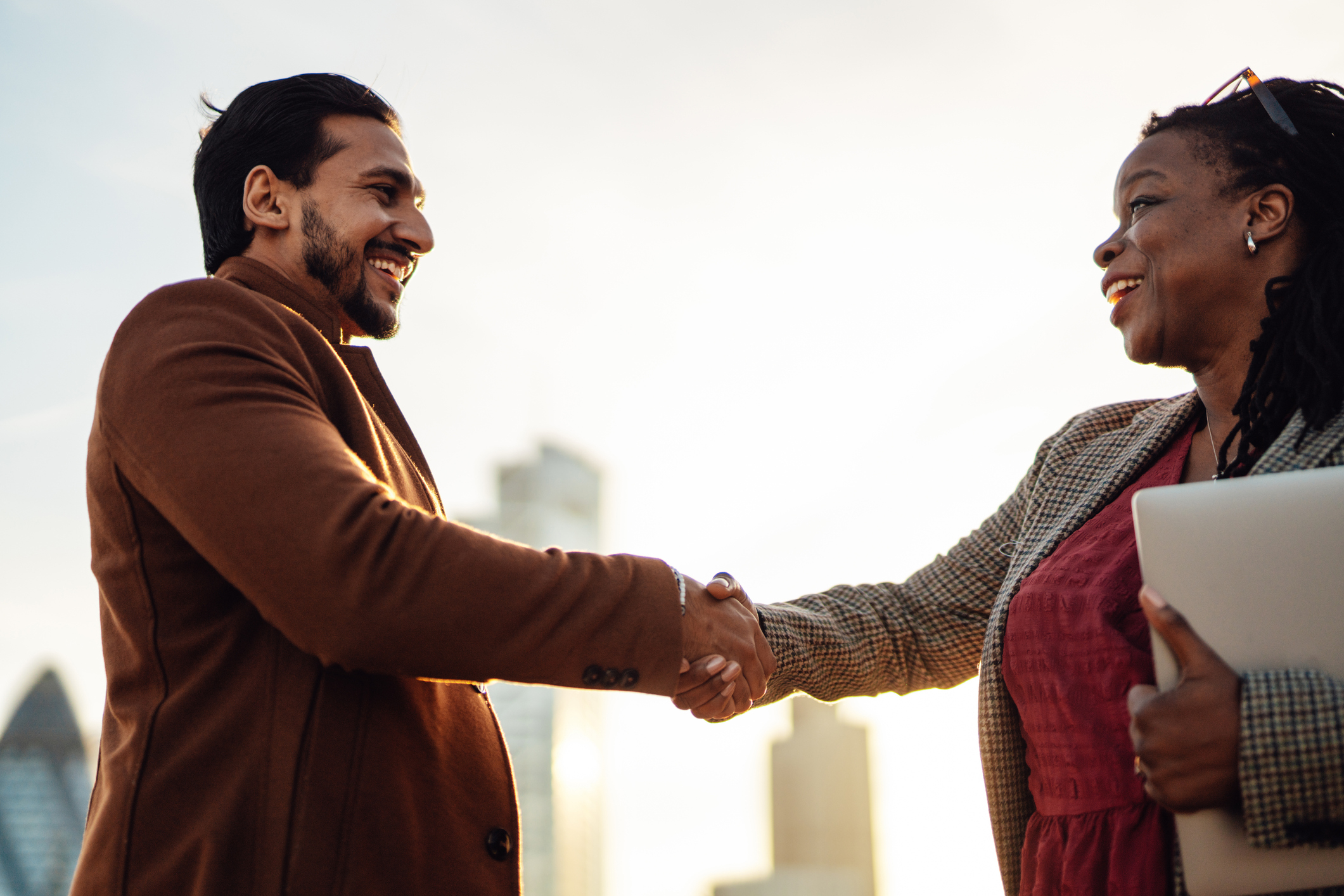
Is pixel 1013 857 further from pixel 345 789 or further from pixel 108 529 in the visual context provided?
A: pixel 108 529

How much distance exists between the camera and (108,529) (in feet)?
6.18

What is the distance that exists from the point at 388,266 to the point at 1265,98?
2061 mm

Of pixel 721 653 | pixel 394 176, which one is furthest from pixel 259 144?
pixel 721 653

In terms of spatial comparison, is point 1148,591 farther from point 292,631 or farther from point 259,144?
point 259,144

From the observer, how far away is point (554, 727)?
Result: 5118 inches

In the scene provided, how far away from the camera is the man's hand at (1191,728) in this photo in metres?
1.77

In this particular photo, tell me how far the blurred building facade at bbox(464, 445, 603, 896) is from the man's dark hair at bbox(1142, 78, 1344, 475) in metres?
119

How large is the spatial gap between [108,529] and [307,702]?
18.0 inches

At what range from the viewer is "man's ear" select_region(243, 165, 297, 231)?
2.48 meters

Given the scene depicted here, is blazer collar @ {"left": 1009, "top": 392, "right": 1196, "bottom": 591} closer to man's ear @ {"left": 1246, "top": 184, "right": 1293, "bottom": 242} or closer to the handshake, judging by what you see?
man's ear @ {"left": 1246, "top": 184, "right": 1293, "bottom": 242}

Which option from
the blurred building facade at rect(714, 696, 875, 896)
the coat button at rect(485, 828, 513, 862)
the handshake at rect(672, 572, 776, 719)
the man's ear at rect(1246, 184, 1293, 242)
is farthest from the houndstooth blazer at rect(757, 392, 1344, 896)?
the blurred building facade at rect(714, 696, 875, 896)

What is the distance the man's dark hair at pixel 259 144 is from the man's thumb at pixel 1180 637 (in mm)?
1920

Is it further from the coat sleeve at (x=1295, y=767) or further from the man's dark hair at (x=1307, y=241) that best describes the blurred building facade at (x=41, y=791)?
the coat sleeve at (x=1295, y=767)

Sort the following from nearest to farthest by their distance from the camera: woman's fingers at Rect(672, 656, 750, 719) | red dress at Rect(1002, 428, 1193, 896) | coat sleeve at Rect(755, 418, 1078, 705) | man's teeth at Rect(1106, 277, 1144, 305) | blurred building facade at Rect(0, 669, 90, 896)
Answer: red dress at Rect(1002, 428, 1193, 896) < woman's fingers at Rect(672, 656, 750, 719) < man's teeth at Rect(1106, 277, 1144, 305) < coat sleeve at Rect(755, 418, 1078, 705) < blurred building facade at Rect(0, 669, 90, 896)
